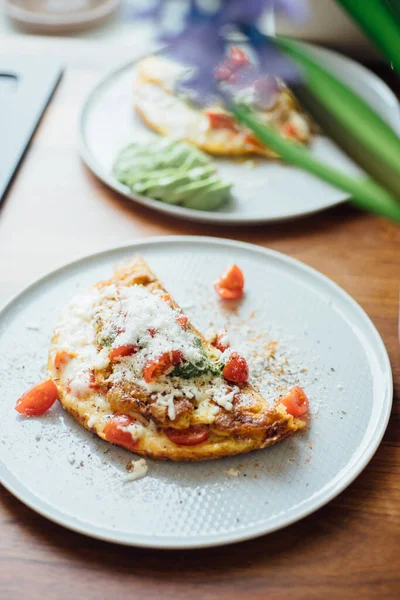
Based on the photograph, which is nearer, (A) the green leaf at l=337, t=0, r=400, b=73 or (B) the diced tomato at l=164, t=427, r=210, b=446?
(A) the green leaf at l=337, t=0, r=400, b=73

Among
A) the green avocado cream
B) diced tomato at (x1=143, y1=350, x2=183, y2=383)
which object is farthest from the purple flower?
the green avocado cream

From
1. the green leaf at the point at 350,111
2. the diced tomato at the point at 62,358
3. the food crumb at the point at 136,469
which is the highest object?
the green leaf at the point at 350,111

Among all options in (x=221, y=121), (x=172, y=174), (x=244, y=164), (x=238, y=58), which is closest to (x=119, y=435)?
(x=238, y=58)

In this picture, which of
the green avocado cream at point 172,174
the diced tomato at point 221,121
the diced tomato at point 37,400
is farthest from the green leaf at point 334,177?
the diced tomato at point 221,121

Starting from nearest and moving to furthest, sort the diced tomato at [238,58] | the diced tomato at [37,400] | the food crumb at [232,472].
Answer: the diced tomato at [238,58] < the food crumb at [232,472] < the diced tomato at [37,400]

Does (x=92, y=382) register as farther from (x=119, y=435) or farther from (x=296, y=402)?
(x=296, y=402)

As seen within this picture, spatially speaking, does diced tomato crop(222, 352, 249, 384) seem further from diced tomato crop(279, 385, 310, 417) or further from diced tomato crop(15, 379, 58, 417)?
diced tomato crop(15, 379, 58, 417)

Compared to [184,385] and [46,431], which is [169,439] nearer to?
[184,385]

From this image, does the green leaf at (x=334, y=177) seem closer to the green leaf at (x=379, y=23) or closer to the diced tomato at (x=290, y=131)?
the green leaf at (x=379, y=23)

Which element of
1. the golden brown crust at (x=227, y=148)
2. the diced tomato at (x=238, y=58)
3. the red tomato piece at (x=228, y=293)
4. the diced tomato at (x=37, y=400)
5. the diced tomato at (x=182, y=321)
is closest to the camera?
the diced tomato at (x=238, y=58)
